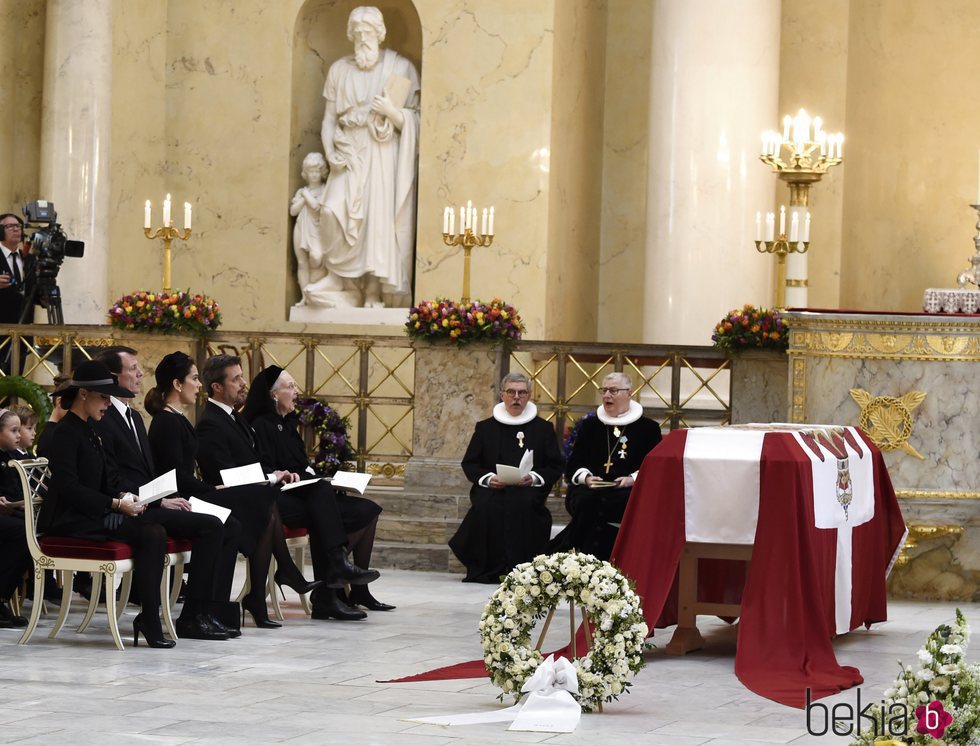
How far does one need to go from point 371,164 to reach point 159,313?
380 cm

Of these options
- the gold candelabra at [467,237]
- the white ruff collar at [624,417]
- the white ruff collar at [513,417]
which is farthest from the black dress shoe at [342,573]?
the gold candelabra at [467,237]

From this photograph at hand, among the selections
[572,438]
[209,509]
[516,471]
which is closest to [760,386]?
[572,438]

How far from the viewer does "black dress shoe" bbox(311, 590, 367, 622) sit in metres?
9.75

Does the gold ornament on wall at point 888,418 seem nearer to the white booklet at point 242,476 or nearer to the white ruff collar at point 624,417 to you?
the white ruff collar at point 624,417

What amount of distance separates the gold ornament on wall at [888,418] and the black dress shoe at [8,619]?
5.10 meters

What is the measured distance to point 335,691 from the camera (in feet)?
24.1

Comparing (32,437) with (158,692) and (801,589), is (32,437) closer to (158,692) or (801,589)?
(158,692)

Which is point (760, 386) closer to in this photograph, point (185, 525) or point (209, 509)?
point (209, 509)

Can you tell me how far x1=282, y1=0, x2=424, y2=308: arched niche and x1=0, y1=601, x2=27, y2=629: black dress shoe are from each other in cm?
759

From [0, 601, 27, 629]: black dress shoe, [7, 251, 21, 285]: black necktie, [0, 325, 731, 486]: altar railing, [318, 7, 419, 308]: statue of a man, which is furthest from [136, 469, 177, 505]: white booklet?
[318, 7, 419, 308]: statue of a man

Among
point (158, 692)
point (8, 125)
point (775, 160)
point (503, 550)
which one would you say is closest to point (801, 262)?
point (775, 160)

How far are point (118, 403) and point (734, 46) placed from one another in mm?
7990

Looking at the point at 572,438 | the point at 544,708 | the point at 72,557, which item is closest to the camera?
the point at 544,708

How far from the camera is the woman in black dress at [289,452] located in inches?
394
